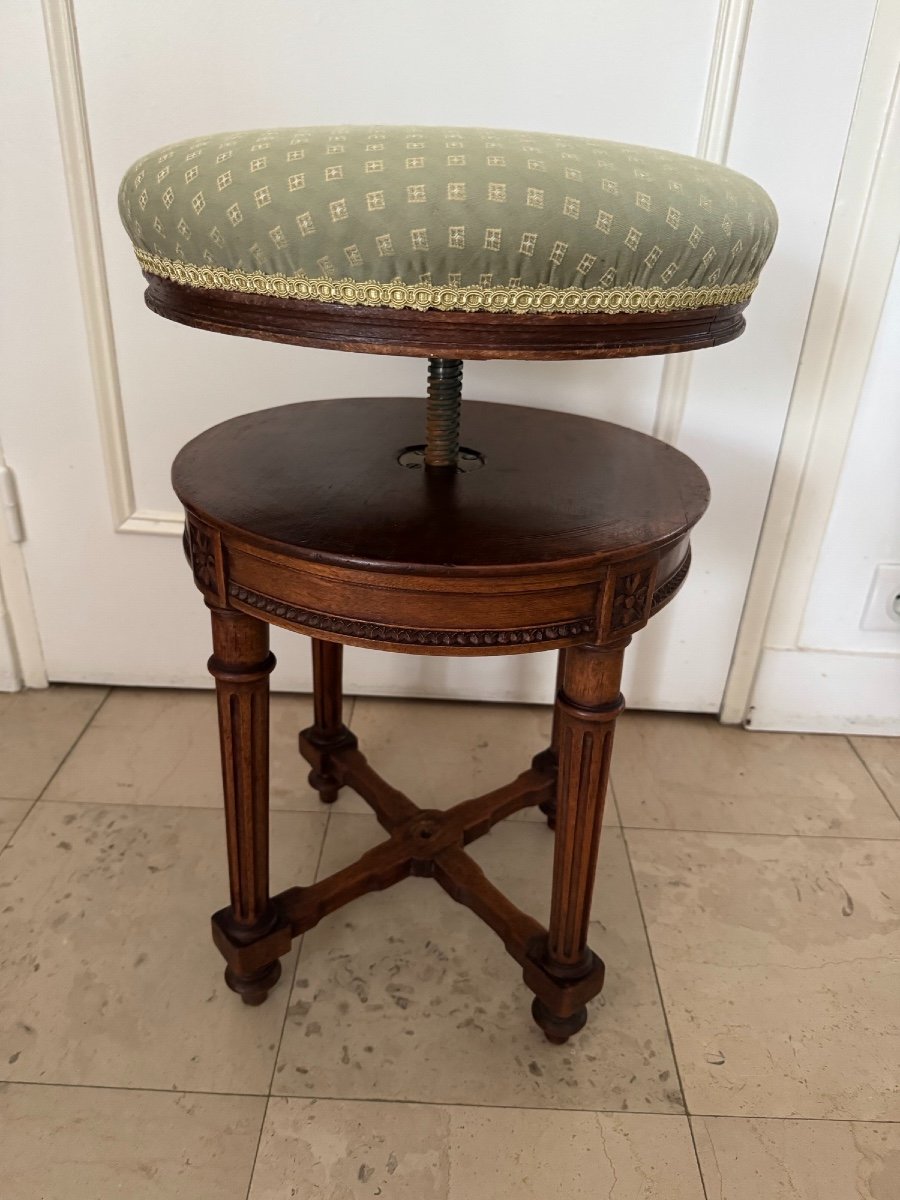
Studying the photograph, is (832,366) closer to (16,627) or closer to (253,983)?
(253,983)

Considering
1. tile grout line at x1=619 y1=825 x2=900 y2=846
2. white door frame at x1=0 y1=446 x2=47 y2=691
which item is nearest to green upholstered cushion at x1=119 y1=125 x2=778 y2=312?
tile grout line at x1=619 y1=825 x2=900 y2=846

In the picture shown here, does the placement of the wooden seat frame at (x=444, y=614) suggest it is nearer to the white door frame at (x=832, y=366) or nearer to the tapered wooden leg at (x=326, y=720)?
the tapered wooden leg at (x=326, y=720)

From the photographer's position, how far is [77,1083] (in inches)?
30.8

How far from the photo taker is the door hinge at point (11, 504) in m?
1.21

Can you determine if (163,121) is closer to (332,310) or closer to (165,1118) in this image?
(332,310)

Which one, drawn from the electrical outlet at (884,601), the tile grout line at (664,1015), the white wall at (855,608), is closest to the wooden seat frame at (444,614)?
the tile grout line at (664,1015)

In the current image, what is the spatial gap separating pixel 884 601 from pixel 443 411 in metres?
0.83

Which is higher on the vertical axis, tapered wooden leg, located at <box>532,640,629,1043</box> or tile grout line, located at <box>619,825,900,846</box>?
tapered wooden leg, located at <box>532,640,629,1043</box>

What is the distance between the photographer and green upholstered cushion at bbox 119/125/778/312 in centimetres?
47

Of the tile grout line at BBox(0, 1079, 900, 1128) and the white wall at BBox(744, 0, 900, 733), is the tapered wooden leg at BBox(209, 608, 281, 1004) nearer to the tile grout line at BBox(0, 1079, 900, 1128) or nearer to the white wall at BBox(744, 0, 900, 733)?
the tile grout line at BBox(0, 1079, 900, 1128)

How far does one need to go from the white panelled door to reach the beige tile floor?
0.56 feet

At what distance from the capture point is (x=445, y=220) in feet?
1.54

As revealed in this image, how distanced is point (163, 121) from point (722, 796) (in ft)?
3.58

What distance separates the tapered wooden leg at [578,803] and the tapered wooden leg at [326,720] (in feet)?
1.24
